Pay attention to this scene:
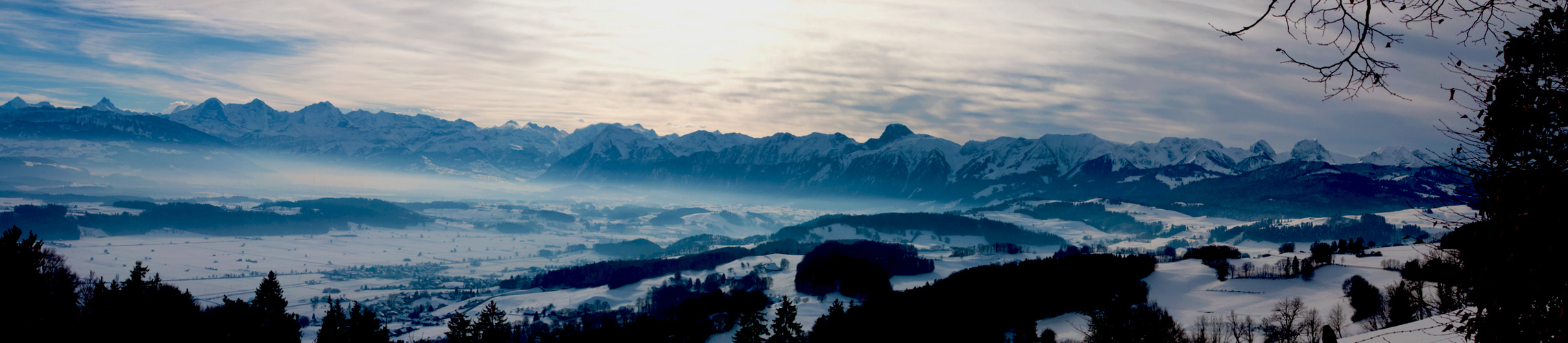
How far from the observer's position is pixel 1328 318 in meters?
63.8

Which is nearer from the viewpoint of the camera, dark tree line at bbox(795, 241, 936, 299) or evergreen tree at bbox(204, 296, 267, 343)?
evergreen tree at bbox(204, 296, 267, 343)

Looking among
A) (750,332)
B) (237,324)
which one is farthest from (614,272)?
(237,324)

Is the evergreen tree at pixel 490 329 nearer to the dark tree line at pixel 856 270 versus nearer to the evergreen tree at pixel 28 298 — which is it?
the evergreen tree at pixel 28 298

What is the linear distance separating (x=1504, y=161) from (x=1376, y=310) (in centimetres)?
7381

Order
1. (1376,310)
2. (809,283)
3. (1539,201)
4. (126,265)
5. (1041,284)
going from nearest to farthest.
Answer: (1539,201), (1376,310), (1041,284), (809,283), (126,265)

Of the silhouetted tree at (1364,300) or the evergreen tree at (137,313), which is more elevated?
the evergreen tree at (137,313)

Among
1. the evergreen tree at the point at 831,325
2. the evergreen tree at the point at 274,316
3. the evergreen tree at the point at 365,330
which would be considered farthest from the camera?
the evergreen tree at the point at 831,325

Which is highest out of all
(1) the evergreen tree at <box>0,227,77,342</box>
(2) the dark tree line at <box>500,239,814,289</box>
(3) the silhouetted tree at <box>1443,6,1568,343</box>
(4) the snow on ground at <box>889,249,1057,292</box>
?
(3) the silhouetted tree at <box>1443,6,1568,343</box>

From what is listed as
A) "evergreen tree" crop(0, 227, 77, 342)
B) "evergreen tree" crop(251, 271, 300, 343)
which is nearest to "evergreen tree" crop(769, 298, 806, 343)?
"evergreen tree" crop(251, 271, 300, 343)

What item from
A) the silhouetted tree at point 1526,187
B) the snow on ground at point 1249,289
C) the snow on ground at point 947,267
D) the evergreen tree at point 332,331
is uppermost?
the silhouetted tree at point 1526,187

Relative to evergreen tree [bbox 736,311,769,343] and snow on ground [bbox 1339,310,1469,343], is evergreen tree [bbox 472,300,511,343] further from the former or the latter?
snow on ground [bbox 1339,310,1469,343]

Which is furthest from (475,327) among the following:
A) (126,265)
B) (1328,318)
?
(126,265)

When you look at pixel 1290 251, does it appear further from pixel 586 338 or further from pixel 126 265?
pixel 126 265

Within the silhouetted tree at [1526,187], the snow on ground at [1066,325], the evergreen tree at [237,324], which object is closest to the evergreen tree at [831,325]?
the snow on ground at [1066,325]
